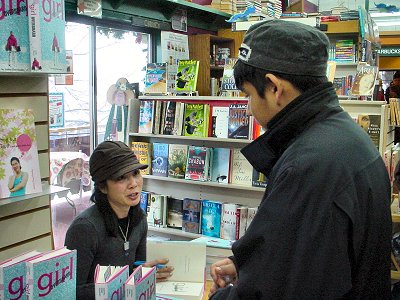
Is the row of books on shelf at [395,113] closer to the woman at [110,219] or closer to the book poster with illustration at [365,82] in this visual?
the book poster with illustration at [365,82]

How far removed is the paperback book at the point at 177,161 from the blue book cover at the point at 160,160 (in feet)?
0.19

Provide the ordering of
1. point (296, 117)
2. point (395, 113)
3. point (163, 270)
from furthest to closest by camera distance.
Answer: point (395, 113), point (163, 270), point (296, 117)

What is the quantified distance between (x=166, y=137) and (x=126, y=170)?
2.27 m

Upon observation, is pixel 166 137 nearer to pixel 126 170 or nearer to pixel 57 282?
pixel 126 170

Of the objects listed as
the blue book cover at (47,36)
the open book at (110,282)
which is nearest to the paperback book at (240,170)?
the blue book cover at (47,36)

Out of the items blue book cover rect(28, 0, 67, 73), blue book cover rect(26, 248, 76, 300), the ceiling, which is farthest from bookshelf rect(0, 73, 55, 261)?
the ceiling

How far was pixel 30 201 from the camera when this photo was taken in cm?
244

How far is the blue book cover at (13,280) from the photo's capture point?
1479mm

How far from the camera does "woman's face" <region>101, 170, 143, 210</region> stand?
2467mm

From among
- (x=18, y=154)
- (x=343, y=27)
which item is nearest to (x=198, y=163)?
(x=18, y=154)

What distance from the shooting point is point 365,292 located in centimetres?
123

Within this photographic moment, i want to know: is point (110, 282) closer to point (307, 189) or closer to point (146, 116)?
→ point (307, 189)

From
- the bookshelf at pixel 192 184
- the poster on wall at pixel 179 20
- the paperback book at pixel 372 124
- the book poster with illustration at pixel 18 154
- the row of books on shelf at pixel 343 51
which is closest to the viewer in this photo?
the book poster with illustration at pixel 18 154

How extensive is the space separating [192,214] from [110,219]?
7.33ft
